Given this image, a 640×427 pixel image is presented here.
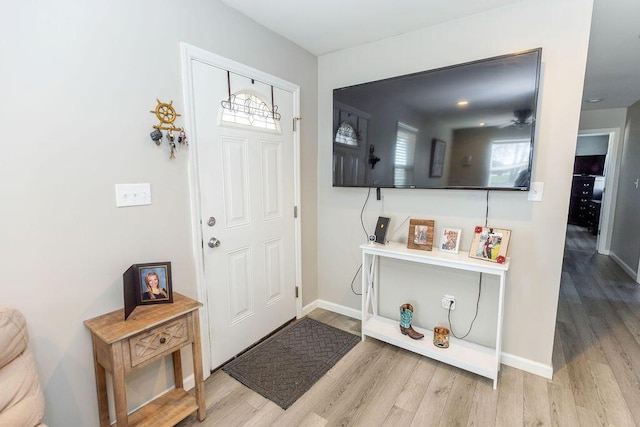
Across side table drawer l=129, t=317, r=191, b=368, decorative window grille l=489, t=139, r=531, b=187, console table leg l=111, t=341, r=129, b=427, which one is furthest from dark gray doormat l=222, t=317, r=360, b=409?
decorative window grille l=489, t=139, r=531, b=187

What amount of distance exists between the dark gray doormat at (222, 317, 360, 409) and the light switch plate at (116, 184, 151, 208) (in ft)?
4.26

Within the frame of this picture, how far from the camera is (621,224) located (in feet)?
15.0

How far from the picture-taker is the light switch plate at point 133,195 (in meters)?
1.52

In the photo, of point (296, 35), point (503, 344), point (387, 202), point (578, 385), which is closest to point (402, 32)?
point (296, 35)

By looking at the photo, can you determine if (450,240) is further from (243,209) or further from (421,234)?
(243,209)

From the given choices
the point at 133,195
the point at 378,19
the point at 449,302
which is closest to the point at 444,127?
the point at 378,19

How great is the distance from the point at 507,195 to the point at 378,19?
151cm

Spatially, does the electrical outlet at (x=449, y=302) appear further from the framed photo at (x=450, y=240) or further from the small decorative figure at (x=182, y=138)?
the small decorative figure at (x=182, y=138)

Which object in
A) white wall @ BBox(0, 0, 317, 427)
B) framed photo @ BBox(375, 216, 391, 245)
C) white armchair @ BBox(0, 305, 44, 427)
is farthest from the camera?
framed photo @ BBox(375, 216, 391, 245)

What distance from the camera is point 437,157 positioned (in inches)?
83.5

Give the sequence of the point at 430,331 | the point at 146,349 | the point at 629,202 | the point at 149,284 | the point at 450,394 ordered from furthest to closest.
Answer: the point at 629,202 → the point at 430,331 → the point at 450,394 → the point at 149,284 → the point at 146,349

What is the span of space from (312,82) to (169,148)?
5.04 feet

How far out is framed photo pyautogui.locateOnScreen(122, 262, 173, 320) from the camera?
1.50 meters

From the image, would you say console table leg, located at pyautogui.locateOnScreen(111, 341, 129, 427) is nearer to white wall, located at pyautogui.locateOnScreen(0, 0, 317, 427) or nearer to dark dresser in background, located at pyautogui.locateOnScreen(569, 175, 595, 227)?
white wall, located at pyautogui.locateOnScreen(0, 0, 317, 427)
